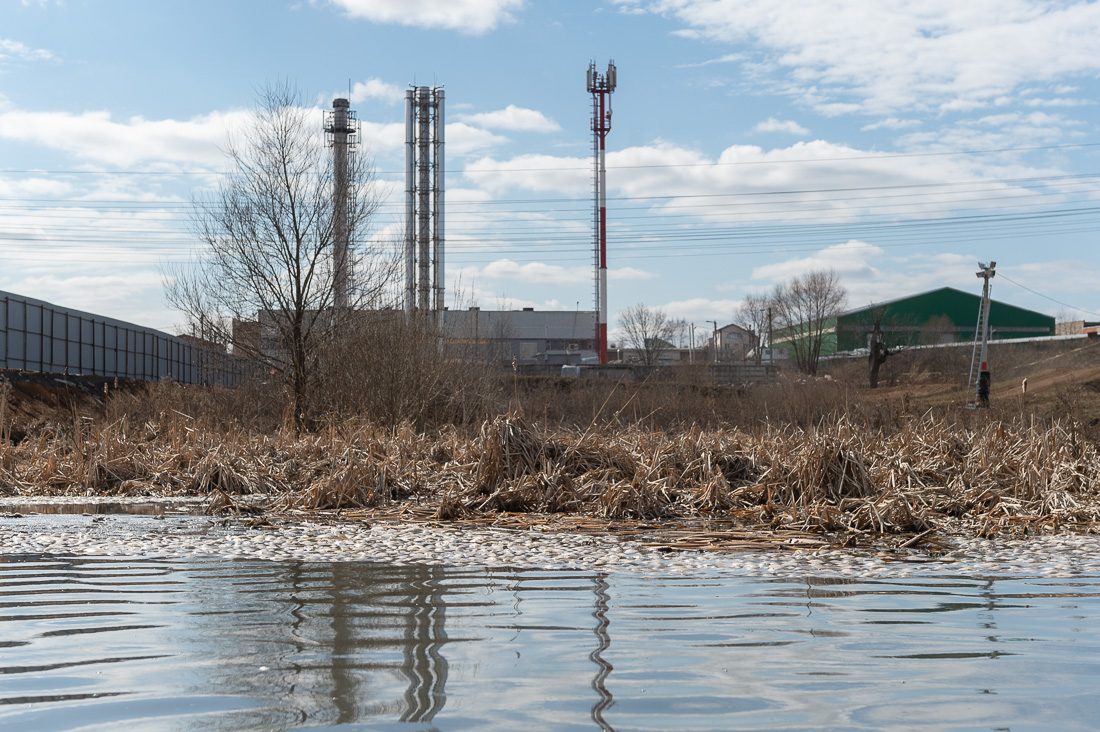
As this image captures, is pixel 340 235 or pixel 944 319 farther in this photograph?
pixel 944 319

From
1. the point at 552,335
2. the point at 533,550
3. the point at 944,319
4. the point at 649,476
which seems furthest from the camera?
the point at 552,335

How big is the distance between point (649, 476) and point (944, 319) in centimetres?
6269

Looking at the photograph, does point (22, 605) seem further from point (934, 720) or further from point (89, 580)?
point (934, 720)

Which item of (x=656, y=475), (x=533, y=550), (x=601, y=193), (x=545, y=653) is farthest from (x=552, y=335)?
(x=545, y=653)

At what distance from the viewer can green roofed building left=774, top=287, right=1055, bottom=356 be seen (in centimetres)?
6575

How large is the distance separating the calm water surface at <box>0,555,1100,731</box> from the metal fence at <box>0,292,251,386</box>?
2120cm

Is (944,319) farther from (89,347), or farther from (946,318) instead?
(89,347)

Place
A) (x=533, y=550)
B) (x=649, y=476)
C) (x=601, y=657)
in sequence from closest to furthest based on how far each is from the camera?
(x=601, y=657), (x=533, y=550), (x=649, y=476)

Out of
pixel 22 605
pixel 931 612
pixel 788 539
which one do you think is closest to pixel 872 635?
pixel 931 612

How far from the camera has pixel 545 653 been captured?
347cm

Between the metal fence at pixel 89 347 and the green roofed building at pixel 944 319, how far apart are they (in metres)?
42.9

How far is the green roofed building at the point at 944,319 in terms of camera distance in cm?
6575

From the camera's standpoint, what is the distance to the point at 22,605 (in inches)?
174

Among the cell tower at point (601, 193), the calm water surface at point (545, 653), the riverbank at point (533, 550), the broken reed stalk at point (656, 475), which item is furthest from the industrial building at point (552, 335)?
the calm water surface at point (545, 653)
